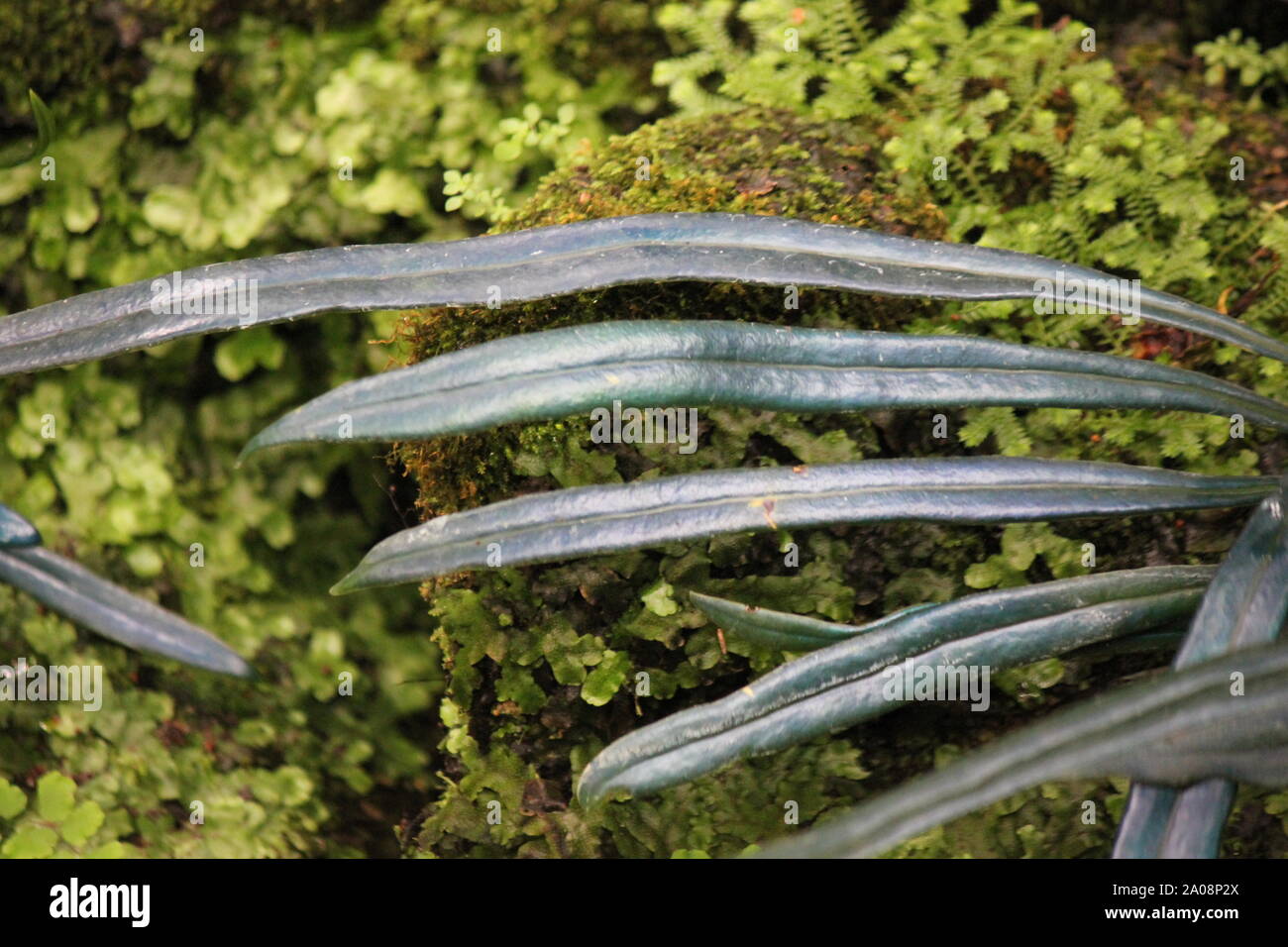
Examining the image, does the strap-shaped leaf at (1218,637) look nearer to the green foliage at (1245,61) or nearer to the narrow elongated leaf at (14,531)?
the green foliage at (1245,61)

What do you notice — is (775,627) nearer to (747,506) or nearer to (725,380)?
(747,506)

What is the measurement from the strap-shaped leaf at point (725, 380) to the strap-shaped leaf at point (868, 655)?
287 mm

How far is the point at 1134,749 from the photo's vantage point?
113cm

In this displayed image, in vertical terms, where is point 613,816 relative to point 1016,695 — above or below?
below

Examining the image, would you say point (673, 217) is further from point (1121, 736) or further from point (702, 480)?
point (1121, 736)

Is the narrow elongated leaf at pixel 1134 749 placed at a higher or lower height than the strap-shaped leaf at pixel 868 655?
lower

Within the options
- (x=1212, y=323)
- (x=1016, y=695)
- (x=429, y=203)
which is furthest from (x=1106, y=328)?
(x=429, y=203)

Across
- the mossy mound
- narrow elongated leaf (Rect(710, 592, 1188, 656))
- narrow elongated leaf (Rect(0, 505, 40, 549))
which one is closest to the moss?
the mossy mound

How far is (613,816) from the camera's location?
5.38 feet

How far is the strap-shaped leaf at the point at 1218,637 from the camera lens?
3.86 feet

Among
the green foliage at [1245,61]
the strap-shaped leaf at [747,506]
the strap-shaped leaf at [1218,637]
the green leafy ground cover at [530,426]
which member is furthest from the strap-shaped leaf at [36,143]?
the green foliage at [1245,61]

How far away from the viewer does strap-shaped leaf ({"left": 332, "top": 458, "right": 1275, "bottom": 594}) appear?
133cm

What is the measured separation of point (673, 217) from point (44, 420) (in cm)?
157

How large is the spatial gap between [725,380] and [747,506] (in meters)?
0.17
